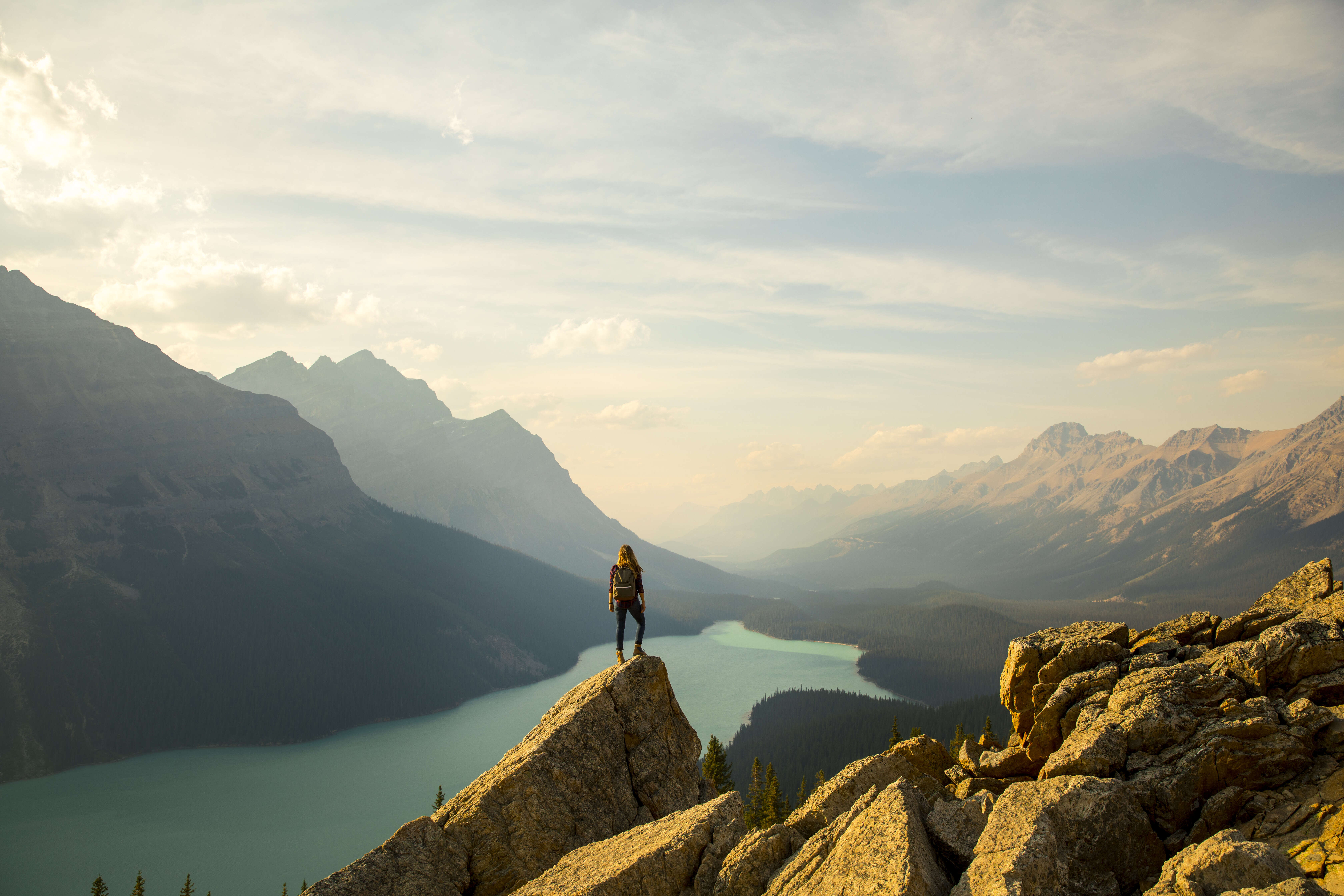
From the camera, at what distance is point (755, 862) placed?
12828mm

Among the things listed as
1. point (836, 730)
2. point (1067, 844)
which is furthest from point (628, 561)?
point (836, 730)

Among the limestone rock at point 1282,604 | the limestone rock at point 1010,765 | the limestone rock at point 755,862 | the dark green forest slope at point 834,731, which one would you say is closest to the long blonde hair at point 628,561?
the limestone rock at point 755,862

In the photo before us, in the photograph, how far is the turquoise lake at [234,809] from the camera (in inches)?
3674

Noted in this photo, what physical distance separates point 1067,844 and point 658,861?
764cm

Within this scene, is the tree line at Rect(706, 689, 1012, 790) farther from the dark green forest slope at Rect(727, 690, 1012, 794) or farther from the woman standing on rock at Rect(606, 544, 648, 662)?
the woman standing on rock at Rect(606, 544, 648, 662)

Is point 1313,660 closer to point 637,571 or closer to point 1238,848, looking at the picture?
point 1238,848

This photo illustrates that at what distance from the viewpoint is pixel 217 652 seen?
178 meters

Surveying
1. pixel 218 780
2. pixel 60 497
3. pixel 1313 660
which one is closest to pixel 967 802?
pixel 1313 660

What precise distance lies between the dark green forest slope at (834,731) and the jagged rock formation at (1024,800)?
92277 mm

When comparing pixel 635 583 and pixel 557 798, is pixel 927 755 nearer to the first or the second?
pixel 635 583

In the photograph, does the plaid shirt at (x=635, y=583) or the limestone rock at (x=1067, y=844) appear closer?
the limestone rock at (x=1067, y=844)

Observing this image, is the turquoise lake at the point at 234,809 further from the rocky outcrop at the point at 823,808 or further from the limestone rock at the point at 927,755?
the rocky outcrop at the point at 823,808

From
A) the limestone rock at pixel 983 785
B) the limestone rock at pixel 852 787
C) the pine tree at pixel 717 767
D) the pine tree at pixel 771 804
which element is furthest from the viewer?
the pine tree at pixel 717 767

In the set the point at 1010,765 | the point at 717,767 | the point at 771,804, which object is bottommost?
the point at 771,804
